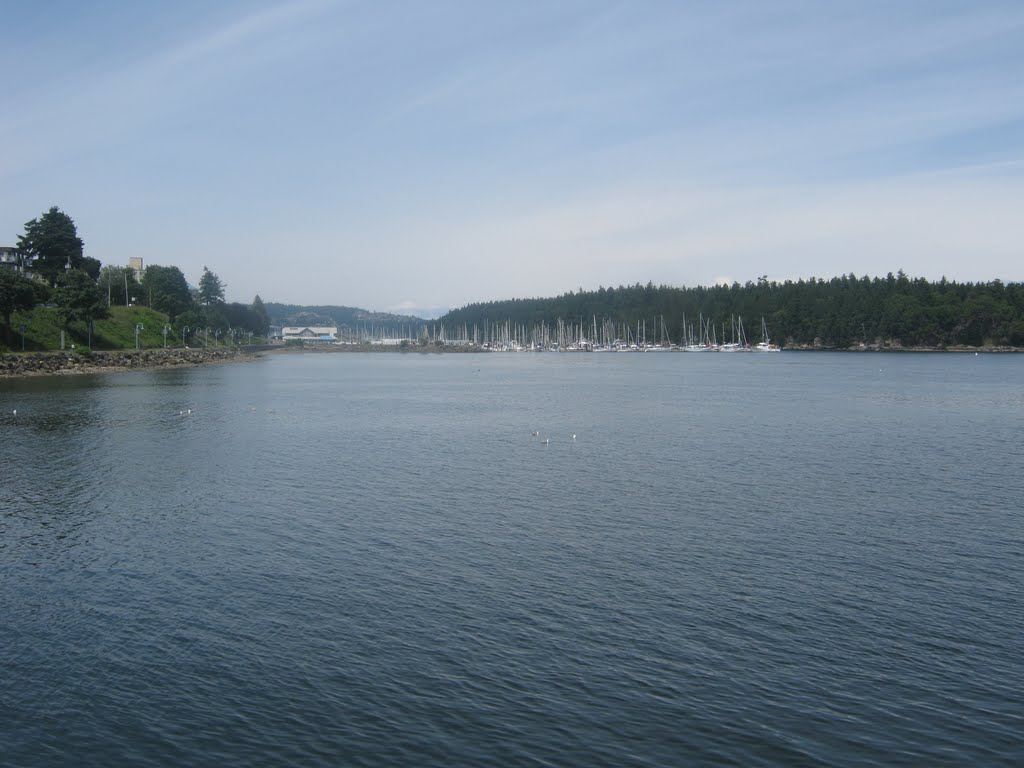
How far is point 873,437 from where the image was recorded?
49781 millimetres

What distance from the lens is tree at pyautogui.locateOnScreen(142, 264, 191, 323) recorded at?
563 ft

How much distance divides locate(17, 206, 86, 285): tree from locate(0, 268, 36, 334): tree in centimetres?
2769

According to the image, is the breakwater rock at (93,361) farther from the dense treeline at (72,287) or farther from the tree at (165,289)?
the tree at (165,289)

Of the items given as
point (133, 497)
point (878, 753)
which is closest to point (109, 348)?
point (133, 497)

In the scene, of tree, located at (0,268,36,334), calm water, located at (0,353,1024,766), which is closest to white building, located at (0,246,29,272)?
tree, located at (0,268,36,334)

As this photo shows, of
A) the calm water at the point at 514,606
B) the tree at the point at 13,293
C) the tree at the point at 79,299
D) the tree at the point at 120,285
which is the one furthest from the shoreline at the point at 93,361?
the calm water at the point at 514,606

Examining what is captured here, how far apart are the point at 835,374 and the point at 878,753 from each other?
110 metres

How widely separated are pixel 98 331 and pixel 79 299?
2105cm

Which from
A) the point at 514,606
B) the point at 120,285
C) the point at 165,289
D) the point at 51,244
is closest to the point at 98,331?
the point at 51,244

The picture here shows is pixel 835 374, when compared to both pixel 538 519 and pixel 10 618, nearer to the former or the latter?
pixel 538 519

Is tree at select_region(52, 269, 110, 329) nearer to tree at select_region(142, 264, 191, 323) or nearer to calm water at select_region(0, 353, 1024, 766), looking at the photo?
tree at select_region(142, 264, 191, 323)

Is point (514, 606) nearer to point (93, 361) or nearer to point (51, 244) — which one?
point (93, 361)

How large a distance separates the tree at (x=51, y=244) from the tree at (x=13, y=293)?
90.9 feet

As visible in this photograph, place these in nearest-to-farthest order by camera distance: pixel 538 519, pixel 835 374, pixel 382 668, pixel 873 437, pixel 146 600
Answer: pixel 382 668 < pixel 146 600 < pixel 538 519 < pixel 873 437 < pixel 835 374
